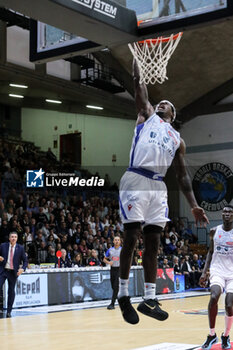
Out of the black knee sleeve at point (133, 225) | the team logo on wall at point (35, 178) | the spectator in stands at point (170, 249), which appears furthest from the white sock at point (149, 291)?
the spectator in stands at point (170, 249)

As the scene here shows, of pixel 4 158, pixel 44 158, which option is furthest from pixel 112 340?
pixel 44 158

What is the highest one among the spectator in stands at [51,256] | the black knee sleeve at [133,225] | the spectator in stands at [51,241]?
the black knee sleeve at [133,225]

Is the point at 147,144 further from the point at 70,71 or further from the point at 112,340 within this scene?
the point at 70,71

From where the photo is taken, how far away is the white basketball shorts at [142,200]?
4945 millimetres

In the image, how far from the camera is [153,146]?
5070mm

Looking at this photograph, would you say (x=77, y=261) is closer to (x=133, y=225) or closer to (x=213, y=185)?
(x=133, y=225)

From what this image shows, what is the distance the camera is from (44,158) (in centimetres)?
2583

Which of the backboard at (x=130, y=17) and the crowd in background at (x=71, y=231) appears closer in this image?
the backboard at (x=130, y=17)

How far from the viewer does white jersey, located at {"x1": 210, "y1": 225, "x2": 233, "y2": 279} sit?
29.7 feet

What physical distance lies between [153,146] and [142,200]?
51 centimetres

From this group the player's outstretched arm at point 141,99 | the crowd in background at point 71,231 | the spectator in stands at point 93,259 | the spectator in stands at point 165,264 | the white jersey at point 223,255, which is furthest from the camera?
the spectator in stands at point 165,264

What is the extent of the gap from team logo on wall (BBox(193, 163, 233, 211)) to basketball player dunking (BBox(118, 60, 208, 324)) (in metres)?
24.9

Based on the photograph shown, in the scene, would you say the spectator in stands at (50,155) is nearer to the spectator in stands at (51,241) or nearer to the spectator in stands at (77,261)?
the spectator in stands at (51,241)

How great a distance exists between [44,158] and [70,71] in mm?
4188
